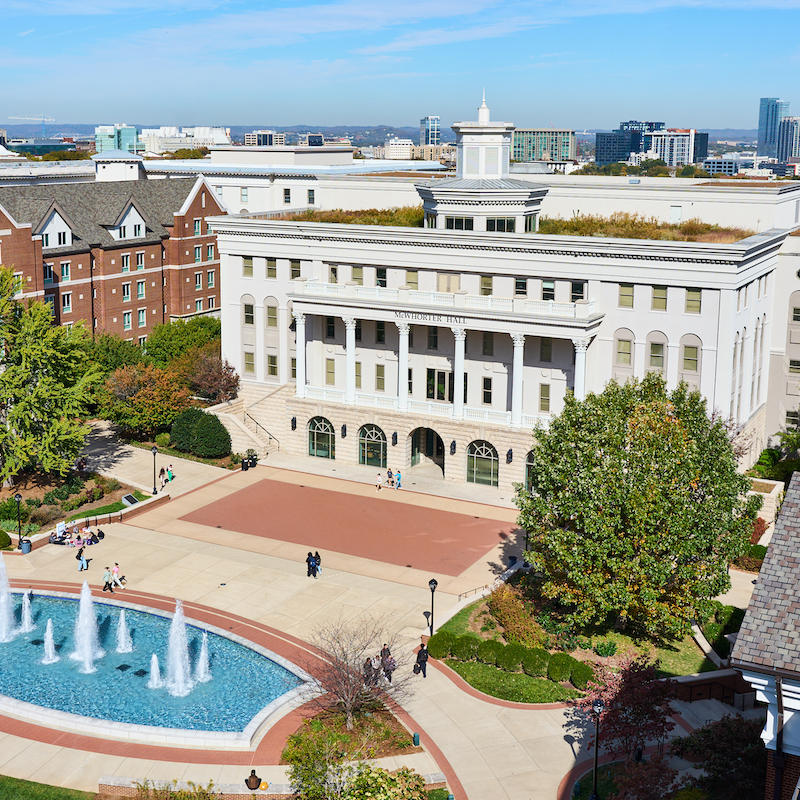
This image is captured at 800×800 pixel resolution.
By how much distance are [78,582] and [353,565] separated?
12.4 m

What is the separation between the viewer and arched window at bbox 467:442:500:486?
56969 mm

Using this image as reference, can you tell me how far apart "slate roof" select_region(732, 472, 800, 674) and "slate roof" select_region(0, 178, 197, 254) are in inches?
2512

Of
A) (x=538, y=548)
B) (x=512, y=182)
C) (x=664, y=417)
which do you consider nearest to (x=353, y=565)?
(x=538, y=548)

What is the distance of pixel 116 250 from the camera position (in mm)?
80250

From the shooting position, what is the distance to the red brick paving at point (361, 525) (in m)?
48.0

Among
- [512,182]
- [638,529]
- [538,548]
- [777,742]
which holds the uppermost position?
[512,182]

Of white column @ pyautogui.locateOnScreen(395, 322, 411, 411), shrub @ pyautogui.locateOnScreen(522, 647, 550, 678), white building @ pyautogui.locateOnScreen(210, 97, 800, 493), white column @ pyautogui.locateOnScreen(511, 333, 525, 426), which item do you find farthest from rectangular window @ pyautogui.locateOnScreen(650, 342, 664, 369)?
shrub @ pyautogui.locateOnScreen(522, 647, 550, 678)

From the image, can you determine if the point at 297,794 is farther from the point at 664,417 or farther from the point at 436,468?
the point at 436,468

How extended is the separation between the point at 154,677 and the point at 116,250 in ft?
171

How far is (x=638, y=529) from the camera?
34312 mm

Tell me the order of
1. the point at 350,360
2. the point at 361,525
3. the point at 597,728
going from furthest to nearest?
the point at 350,360 → the point at 361,525 → the point at 597,728

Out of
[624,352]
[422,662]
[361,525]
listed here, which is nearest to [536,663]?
[422,662]

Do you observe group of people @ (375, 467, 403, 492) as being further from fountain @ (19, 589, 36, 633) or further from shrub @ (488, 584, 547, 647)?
fountain @ (19, 589, 36, 633)

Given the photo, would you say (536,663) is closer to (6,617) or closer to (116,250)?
(6,617)
